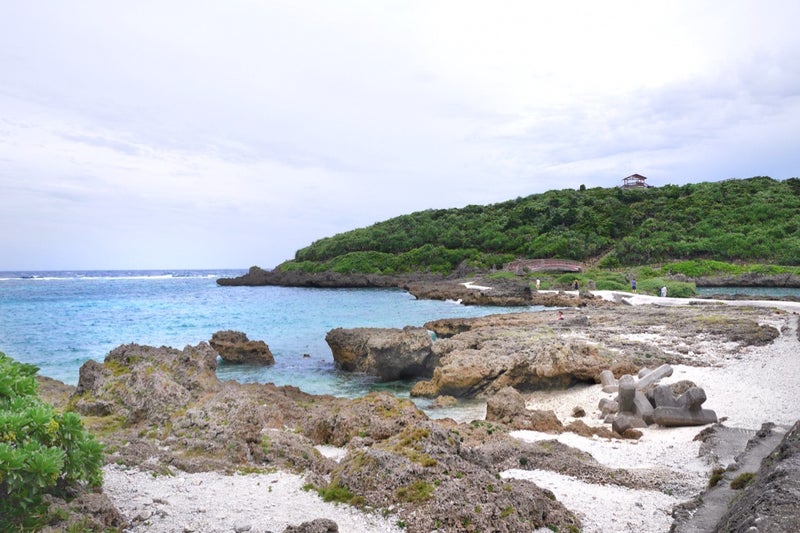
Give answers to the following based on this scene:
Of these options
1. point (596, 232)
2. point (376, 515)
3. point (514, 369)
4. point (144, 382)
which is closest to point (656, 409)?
point (514, 369)

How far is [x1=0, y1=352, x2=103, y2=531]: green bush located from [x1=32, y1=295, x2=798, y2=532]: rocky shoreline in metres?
0.33

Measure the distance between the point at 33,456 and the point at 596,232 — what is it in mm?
76557

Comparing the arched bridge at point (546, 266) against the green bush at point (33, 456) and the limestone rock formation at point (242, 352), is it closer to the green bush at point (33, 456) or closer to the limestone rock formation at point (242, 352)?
the limestone rock formation at point (242, 352)

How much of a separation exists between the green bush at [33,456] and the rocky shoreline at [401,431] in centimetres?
33

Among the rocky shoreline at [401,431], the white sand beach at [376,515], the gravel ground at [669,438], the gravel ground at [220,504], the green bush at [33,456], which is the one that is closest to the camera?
the green bush at [33,456]

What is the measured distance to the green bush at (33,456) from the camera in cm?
369

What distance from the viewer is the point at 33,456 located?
146 inches

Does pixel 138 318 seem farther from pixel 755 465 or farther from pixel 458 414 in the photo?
pixel 755 465

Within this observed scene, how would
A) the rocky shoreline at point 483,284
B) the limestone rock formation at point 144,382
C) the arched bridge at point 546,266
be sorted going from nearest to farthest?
the limestone rock formation at point 144,382 → the rocky shoreline at point 483,284 → the arched bridge at point 546,266

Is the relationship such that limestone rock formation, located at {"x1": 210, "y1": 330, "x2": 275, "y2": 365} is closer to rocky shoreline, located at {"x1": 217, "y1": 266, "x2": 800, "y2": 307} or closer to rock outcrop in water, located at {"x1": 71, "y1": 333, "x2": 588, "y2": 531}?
rock outcrop in water, located at {"x1": 71, "y1": 333, "x2": 588, "y2": 531}

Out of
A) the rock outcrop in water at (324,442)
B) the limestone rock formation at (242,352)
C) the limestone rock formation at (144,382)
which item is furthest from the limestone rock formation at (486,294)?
the limestone rock formation at (144,382)

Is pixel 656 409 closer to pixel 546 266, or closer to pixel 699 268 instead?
pixel 699 268

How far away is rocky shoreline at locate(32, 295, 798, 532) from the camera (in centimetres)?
505

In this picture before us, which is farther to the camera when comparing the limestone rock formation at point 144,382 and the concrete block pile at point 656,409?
the concrete block pile at point 656,409
